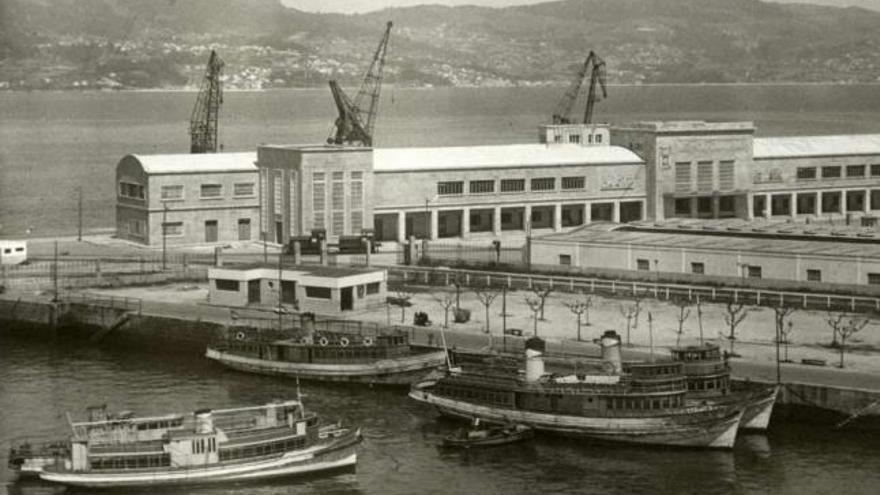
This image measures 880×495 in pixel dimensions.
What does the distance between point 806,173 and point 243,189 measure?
36628 millimetres

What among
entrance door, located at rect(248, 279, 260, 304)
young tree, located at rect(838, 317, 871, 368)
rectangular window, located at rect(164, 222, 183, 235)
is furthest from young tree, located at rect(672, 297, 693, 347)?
rectangular window, located at rect(164, 222, 183, 235)

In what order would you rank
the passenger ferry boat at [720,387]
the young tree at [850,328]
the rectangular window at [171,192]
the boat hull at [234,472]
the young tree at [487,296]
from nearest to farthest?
the boat hull at [234,472] → the passenger ferry boat at [720,387] → the young tree at [850,328] → the young tree at [487,296] → the rectangular window at [171,192]

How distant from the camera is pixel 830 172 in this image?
115 m

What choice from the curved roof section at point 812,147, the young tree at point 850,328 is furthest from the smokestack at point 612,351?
the curved roof section at point 812,147

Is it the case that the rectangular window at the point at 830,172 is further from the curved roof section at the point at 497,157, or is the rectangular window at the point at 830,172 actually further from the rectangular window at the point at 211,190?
the rectangular window at the point at 211,190

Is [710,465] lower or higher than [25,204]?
lower

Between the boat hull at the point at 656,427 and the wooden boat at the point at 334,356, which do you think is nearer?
the boat hull at the point at 656,427

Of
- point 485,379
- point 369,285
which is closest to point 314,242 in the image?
Result: point 369,285

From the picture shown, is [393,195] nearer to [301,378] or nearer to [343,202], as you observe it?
[343,202]

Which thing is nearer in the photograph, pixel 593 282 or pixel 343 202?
pixel 593 282

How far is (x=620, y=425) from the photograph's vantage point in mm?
55000

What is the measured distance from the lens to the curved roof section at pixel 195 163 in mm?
99812

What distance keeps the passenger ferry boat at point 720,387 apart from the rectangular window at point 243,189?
4603 cm

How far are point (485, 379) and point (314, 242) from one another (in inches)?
1538
